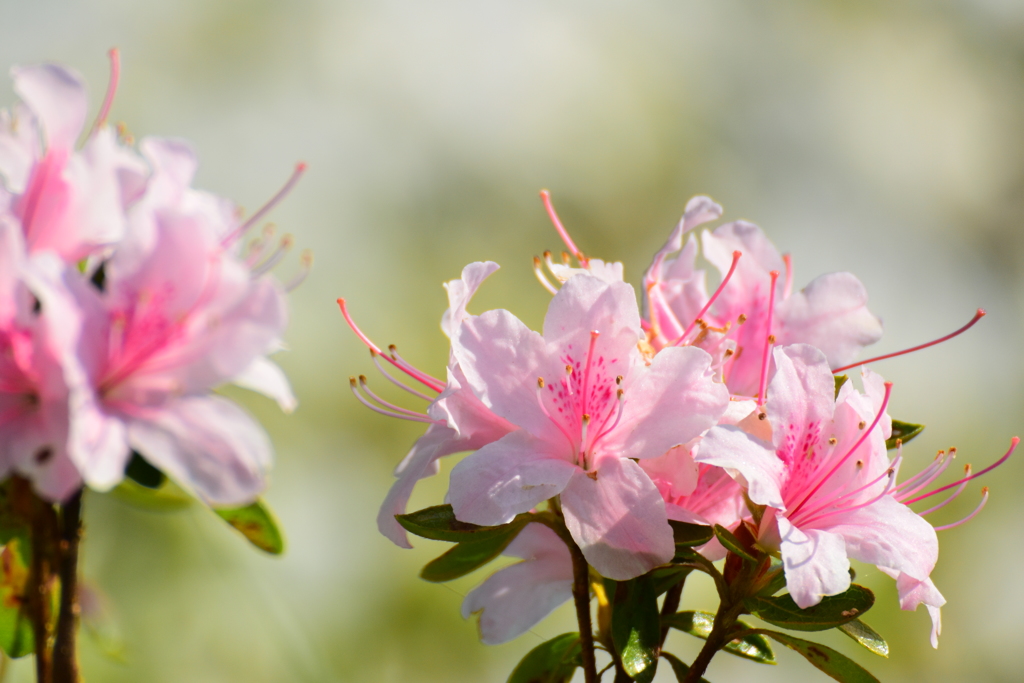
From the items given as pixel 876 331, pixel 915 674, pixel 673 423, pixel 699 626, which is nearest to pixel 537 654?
pixel 699 626

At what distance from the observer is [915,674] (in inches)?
131

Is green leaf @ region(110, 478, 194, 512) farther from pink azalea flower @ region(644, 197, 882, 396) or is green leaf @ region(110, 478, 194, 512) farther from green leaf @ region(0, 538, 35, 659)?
pink azalea flower @ region(644, 197, 882, 396)

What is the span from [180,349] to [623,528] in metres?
0.33

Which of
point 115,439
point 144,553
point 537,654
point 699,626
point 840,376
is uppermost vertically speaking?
point 840,376

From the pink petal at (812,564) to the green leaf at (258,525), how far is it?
1.30 ft

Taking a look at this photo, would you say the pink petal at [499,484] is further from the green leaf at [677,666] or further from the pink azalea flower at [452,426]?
the green leaf at [677,666]

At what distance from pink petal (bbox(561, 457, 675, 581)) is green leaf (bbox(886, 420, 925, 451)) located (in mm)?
253

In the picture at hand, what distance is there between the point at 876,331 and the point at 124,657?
88 cm

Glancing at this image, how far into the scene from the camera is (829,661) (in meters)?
0.73

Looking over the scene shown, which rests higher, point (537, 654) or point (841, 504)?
point (841, 504)

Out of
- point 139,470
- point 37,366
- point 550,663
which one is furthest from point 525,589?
point 37,366

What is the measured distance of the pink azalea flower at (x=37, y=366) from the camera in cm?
45

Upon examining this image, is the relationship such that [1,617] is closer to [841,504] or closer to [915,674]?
[841,504]

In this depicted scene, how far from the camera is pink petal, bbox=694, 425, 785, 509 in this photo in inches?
23.6
